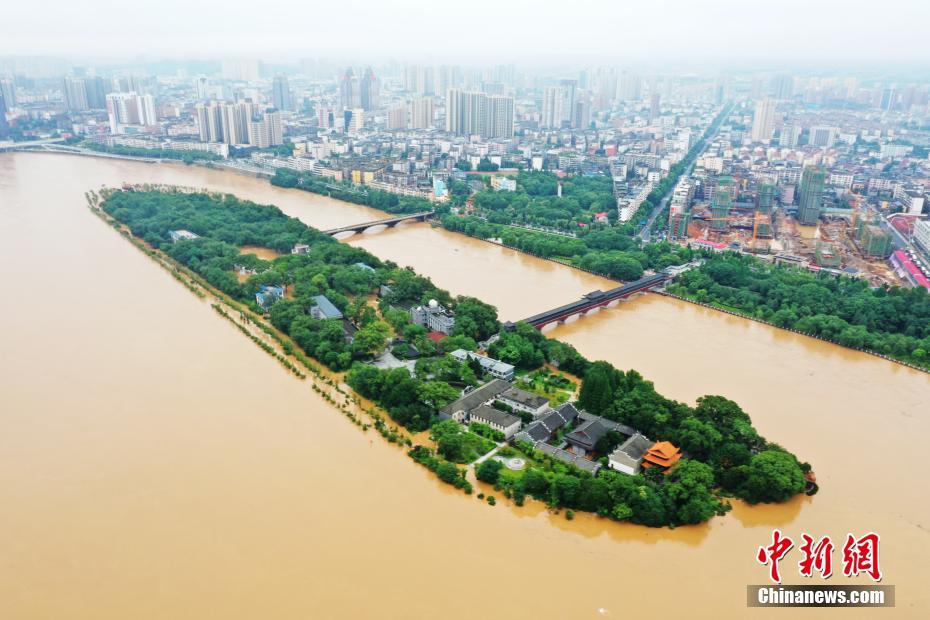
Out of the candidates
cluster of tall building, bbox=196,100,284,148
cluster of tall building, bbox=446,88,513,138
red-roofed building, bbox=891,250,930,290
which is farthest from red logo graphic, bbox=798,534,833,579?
cluster of tall building, bbox=446,88,513,138

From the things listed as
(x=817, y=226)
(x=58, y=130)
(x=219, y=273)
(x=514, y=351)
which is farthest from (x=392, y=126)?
(x=514, y=351)

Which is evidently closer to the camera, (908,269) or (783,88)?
(908,269)

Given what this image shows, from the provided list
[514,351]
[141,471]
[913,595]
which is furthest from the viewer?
[514,351]

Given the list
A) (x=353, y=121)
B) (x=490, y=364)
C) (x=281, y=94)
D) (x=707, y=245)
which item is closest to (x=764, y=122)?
(x=353, y=121)

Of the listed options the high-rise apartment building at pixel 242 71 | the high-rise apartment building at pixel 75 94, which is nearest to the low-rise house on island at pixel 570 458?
the high-rise apartment building at pixel 75 94

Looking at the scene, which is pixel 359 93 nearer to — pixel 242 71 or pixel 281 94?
pixel 281 94

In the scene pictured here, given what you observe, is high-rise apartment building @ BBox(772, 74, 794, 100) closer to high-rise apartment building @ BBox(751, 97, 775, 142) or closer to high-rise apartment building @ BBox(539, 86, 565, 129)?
high-rise apartment building @ BBox(751, 97, 775, 142)

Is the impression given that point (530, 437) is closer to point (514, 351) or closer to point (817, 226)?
point (514, 351)
